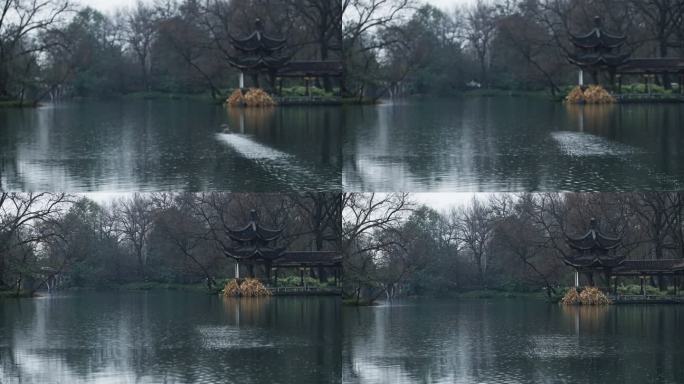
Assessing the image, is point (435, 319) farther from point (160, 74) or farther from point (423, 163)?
point (160, 74)

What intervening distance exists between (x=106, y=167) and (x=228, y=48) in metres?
4.99

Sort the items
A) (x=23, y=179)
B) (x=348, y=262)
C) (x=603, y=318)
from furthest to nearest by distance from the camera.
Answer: (x=603, y=318)
(x=348, y=262)
(x=23, y=179)

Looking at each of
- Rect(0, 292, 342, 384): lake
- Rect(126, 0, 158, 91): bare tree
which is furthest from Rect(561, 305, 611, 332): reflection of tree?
Rect(126, 0, 158, 91): bare tree

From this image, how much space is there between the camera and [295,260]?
1110 inches

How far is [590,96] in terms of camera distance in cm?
2789

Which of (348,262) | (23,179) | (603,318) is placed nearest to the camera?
(23,179)

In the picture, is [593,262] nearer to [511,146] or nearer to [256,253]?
[511,146]

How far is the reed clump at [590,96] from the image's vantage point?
90.7 ft

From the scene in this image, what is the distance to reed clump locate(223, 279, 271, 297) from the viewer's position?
2859 cm

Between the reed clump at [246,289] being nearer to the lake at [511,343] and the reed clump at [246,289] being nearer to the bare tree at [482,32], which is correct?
the lake at [511,343]

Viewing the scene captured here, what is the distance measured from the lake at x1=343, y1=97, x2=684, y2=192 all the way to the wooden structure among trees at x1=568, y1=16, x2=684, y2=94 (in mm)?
752

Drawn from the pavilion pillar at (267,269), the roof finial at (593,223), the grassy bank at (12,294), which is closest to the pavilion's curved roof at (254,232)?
the pavilion pillar at (267,269)

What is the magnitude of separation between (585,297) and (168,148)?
416 inches

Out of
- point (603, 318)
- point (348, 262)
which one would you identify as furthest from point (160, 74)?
point (603, 318)
